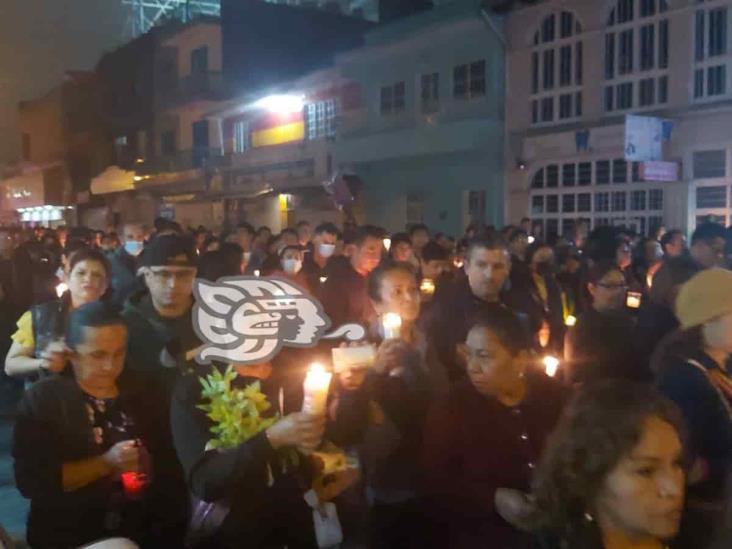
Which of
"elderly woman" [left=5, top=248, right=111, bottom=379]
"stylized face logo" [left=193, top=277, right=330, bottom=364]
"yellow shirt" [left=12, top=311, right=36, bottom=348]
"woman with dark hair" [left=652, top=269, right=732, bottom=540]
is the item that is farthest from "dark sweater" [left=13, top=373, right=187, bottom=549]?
"woman with dark hair" [left=652, top=269, right=732, bottom=540]

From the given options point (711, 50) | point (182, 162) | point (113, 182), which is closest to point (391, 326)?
point (711, 50)

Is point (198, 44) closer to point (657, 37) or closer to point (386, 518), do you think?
point (657, 37)

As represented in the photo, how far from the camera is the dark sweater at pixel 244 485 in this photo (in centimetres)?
270

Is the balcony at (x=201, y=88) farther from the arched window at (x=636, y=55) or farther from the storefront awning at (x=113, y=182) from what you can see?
the arched window at (x=636, y=55)

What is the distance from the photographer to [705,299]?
3.53 m

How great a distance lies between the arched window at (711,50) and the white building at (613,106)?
2cm

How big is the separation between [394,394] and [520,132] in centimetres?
1724

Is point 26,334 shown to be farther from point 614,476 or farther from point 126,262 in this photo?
point 614,476

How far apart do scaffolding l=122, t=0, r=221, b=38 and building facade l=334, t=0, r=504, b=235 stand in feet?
51.8

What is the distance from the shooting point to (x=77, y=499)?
2.97 meters

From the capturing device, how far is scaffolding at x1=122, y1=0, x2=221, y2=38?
38219 mm

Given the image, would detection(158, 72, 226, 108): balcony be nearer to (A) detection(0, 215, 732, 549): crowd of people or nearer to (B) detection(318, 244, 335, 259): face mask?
(B) detection(318, 244, 335, 259): face mask

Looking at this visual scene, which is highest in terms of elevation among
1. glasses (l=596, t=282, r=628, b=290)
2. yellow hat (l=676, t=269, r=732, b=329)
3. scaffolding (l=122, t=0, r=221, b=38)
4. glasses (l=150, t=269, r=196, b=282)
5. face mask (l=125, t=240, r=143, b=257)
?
scaffolding (l=122, t=0, r=221, b=38)

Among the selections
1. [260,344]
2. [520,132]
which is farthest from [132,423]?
[520,132]
